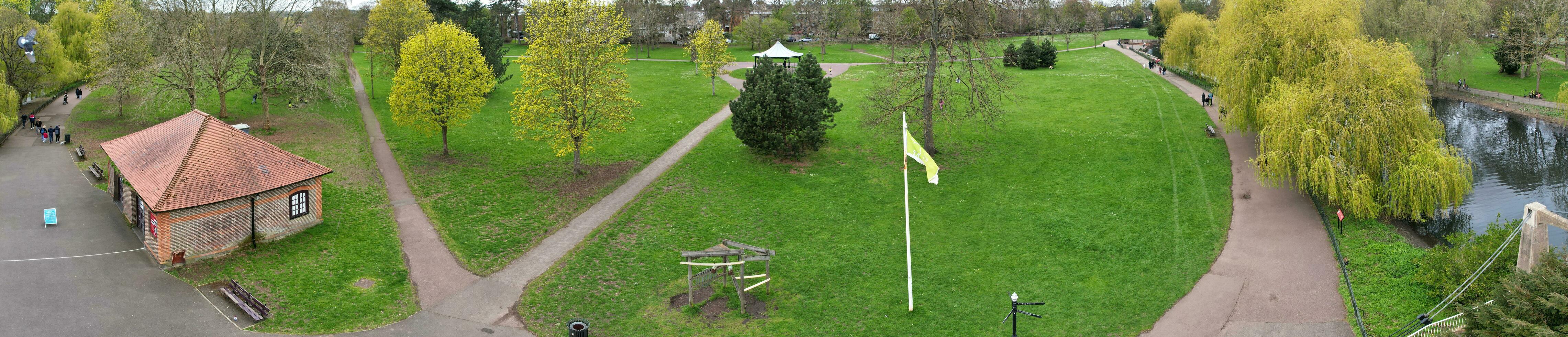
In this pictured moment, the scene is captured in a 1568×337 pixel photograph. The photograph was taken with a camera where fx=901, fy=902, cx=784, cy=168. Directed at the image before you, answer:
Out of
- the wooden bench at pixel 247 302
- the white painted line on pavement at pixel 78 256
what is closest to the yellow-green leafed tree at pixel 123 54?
the white painted line on pavement at pixel 78 256

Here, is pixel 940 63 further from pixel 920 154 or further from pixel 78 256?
pixel 78 256

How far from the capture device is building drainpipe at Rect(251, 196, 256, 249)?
28.9 m

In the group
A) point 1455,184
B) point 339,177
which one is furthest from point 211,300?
point 1455,184

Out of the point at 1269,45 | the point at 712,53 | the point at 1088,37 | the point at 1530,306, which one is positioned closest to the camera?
the point at 1530,306

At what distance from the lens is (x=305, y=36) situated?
52719mm

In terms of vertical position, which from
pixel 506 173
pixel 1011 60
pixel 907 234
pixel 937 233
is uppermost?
pixel 1011 60

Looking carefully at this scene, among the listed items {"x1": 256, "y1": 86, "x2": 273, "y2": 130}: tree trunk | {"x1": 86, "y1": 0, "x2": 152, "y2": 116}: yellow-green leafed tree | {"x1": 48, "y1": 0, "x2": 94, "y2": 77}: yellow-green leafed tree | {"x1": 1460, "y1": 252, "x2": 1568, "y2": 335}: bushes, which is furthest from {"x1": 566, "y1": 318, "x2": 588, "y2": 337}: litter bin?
{"x1": 48, "y1": 0, "x2": 94, "y2": 77}: yellow-green leafed tree

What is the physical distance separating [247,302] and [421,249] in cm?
593

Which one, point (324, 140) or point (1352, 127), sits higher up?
point (1352, 127)

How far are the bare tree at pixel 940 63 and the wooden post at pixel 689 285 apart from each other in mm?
15235

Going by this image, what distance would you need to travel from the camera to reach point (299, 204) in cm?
3073

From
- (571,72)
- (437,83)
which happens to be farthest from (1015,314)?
(437,83)

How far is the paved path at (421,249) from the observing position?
88.4 feet

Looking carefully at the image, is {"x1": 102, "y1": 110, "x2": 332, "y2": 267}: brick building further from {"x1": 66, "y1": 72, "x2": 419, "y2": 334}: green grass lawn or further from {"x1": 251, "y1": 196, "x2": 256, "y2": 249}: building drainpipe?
{"x1": 66, "y1": 72, "x2": 419, "y2": 334}: green grass lawn
